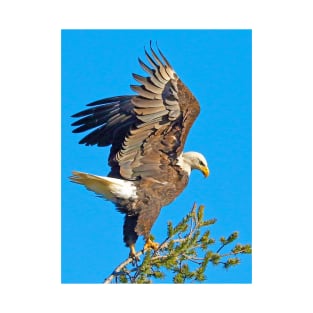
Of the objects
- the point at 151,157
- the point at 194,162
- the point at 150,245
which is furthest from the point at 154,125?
the point at 150,245

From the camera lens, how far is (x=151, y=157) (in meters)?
6.96

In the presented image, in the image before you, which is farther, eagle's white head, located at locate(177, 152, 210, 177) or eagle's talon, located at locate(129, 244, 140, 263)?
eagle's white head, located at locate(177, 152, 210, 177)

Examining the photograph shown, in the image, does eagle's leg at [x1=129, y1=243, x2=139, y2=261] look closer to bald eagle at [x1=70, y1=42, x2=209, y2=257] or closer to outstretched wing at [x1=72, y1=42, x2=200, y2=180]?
bald eagle at [x1=70, y1=42, x2=209, y2=257]

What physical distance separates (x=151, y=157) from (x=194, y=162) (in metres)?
0.44

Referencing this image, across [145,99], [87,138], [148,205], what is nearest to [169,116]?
[145,99]

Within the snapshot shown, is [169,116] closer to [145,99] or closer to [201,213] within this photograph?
[145,99]

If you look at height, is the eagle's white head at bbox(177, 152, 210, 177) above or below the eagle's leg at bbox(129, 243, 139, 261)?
above

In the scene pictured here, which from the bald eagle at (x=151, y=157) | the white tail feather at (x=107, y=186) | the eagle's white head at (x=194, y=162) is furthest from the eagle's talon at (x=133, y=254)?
the eagle's white head at (x=194, y=162)

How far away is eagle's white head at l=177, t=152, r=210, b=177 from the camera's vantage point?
23.5 ft

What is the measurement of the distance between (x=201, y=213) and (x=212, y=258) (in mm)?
364

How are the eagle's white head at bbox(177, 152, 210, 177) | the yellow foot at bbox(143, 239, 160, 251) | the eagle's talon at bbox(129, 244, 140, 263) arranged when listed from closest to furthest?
the eagle's talon at bbox(129, 244, 140, 263)
the yellow foot at bbox(143, 239, 160, 251)
the eagle's white head at bbox(177, 152, 210, 177)

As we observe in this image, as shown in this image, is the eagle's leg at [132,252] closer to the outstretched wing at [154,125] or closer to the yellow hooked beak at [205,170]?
the outstretched wing at [154,125]

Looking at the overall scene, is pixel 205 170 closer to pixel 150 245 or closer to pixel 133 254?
pixel 150 245

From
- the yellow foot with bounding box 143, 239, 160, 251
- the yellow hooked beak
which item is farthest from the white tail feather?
the yellow hooked beak
